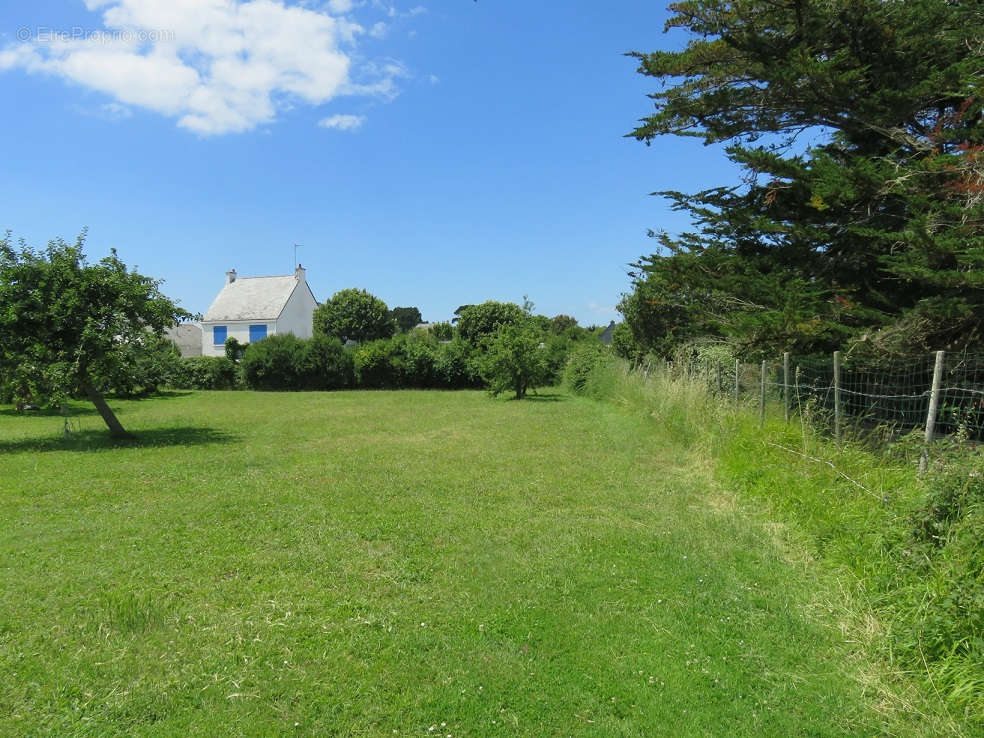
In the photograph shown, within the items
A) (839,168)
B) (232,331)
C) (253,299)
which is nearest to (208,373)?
(232,331)

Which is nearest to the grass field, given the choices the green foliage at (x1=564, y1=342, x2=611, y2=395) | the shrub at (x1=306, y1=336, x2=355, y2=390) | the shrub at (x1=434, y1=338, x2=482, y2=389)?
the green foliage at (x1=564, y1=342, x2=611, y2=395)

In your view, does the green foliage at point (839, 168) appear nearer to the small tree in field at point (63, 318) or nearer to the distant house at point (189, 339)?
the small tree in field at point (63, 318)

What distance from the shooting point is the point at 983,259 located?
18.5 feet

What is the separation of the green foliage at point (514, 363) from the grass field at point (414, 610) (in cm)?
1371

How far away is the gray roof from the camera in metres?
41.2

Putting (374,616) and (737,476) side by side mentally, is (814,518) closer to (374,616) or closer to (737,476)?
(737,476)

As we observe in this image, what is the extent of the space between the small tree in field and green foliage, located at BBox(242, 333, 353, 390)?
17775 mm

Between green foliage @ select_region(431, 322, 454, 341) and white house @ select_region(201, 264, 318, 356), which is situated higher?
white house @ select_region(201, 264, 318, 356)

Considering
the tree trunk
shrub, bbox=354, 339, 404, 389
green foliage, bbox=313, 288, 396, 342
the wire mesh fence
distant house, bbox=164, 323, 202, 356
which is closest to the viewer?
the wire mesh fence

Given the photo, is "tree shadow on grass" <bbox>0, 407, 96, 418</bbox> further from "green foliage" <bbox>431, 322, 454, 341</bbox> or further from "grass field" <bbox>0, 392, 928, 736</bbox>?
"green foliage" <bbox>431, 322, 454, 341</bbox>

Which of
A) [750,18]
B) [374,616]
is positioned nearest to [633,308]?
[750,18]

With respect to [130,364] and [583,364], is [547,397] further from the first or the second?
[130,364]

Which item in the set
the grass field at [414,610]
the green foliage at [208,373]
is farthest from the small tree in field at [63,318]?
the green foliage at [208,373]

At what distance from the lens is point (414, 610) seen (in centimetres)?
392
